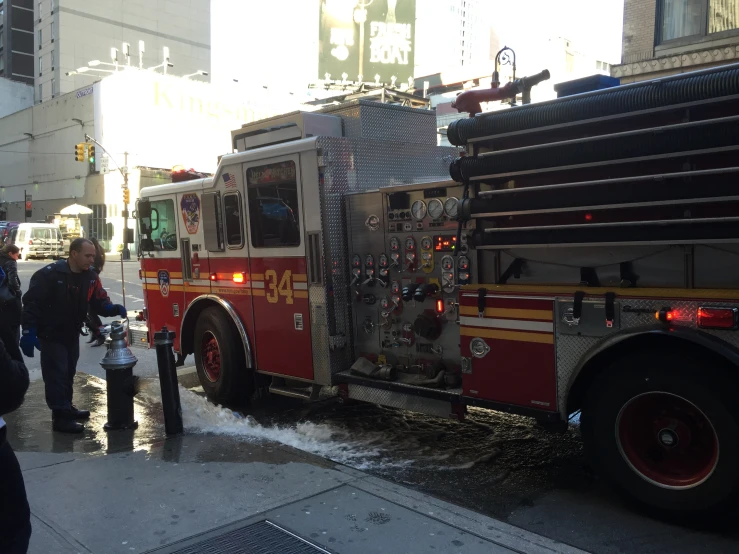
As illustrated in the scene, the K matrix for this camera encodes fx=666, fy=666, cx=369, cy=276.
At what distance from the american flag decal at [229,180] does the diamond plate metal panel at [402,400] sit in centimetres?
242

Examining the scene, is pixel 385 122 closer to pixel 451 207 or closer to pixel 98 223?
pixel 451 207

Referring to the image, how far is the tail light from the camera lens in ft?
11.7

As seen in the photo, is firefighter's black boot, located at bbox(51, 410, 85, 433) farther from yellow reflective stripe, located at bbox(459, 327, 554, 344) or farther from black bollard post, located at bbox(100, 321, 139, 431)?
yellow reflective stripe, located at bbox(459, 327, 554, 344)

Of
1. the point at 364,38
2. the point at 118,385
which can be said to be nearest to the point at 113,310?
the point at 118,385

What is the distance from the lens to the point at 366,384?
5719mm

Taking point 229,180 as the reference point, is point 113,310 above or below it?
below

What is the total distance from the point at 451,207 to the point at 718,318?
2.14 meters

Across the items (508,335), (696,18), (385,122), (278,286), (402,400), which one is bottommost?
(402,400)

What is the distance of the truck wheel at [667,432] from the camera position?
3.68 meters

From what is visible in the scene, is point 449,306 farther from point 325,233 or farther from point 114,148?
point 114,148

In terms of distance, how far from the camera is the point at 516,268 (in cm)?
482

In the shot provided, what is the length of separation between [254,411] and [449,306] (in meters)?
2.78

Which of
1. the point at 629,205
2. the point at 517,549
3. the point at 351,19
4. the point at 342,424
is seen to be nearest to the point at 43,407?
the point at 342,424

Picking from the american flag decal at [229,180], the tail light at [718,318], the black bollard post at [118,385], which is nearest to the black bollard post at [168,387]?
the black bollard post at [118,385]
